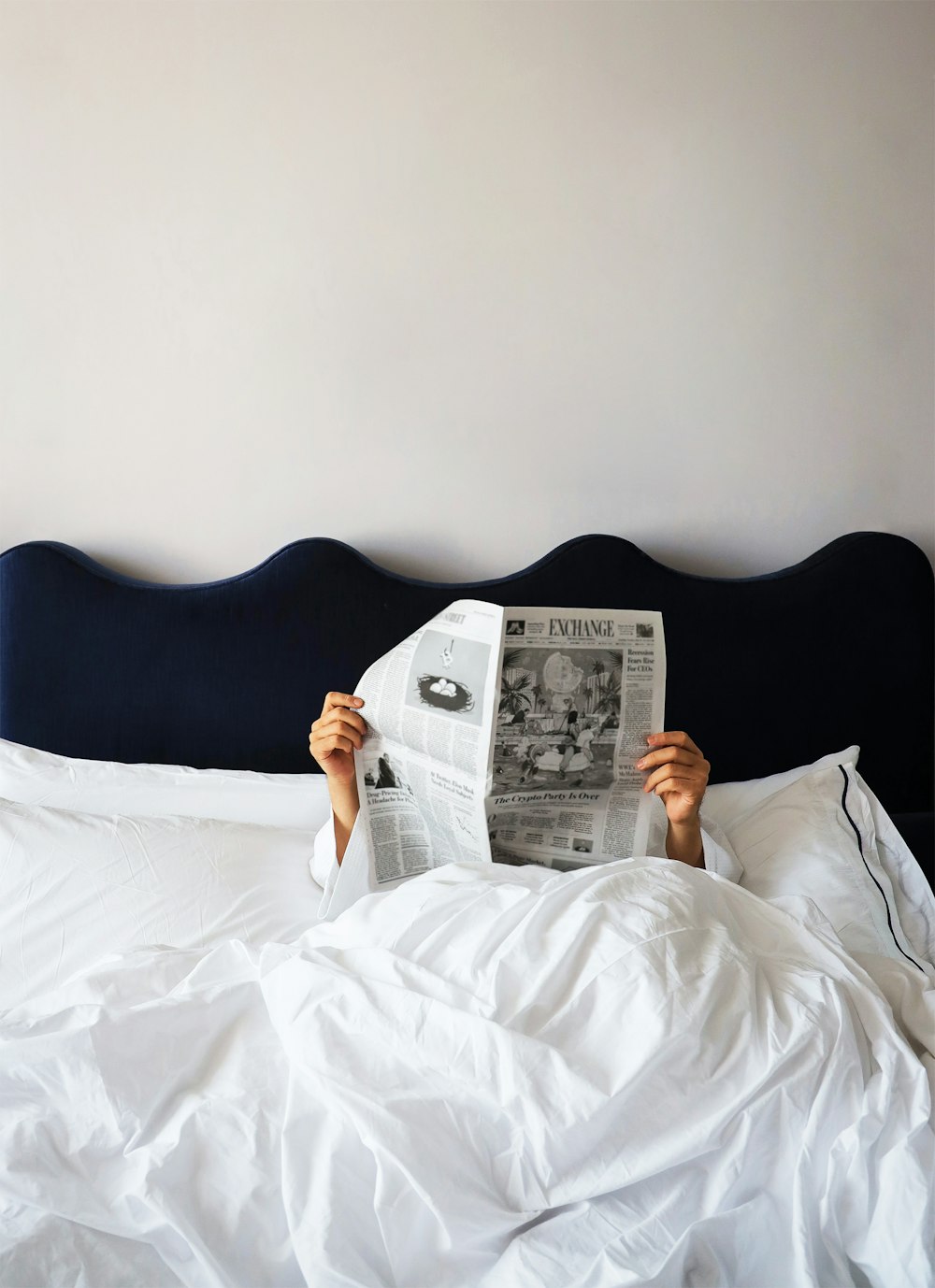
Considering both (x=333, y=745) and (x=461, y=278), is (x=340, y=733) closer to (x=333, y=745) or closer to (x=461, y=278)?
(x=333, y=745)

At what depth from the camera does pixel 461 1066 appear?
3.11 feet

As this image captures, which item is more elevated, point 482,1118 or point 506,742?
point 506,742

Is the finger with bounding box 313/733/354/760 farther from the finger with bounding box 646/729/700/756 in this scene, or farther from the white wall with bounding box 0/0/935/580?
the white wall with bounding box 0/0/935/580

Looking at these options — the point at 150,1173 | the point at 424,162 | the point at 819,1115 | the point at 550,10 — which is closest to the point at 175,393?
the point at 424,162

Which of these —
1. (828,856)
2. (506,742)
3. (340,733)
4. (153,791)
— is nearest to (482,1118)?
(506,742)

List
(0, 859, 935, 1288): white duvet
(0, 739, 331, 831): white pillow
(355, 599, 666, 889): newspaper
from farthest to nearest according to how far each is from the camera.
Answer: (0, 739, 331, 831): white pillow < (355, 599, 666, 889): newspaper < (0, 859, 935, 1288): white duvet

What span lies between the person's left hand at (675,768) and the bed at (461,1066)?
17 centimetres

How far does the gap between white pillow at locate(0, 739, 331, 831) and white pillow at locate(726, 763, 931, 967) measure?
0.72 m

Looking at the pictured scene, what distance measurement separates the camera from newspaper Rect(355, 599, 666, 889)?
1.30m

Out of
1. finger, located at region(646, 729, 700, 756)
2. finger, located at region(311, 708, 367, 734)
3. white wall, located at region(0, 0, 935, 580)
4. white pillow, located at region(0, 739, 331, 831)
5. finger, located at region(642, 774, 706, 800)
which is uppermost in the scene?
white wall, located at region(0, 0, 935, 580)

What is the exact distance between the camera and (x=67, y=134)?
182 cm

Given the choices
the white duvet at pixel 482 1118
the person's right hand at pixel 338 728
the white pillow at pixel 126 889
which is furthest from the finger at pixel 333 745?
the white duvet at pixel 482 1118

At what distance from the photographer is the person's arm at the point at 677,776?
136 centimetres

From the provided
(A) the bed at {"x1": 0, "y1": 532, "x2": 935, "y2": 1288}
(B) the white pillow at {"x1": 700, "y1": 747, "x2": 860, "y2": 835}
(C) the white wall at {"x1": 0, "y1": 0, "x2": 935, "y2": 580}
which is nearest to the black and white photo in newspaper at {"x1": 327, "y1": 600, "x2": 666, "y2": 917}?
(A) the bed at {"x1": 0, "y1": 532, "x2": 935, "y2": 1288}
